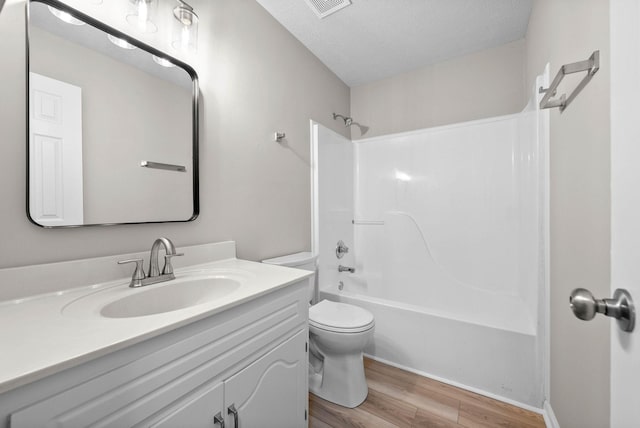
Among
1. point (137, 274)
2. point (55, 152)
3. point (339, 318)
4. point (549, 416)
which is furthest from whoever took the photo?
point (339, 318)

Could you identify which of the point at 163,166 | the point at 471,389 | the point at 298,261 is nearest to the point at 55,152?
the point at 163,166

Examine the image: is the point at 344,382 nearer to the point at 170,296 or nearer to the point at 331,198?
the point at 170,296

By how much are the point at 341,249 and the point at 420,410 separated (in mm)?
1286

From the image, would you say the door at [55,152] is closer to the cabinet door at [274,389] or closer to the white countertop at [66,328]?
the white countertop at [66,328]

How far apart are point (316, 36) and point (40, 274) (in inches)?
84.1

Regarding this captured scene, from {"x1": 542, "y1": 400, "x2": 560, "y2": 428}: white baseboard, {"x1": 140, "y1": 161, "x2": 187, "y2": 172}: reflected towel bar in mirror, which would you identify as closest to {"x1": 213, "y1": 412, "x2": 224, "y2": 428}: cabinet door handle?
{"x1": 140, "y1": 161, "x2": 187, "y2": 172}: reflected towel bar in mirror

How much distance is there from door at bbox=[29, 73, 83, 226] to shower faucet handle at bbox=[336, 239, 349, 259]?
5.95ft

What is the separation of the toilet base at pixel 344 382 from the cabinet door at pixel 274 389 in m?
0.43

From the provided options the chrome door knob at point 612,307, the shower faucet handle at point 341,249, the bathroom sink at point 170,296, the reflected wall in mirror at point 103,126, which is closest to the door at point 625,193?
the chrome door knob at point 612,307

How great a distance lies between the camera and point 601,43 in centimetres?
80

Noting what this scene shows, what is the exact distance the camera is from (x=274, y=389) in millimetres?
976

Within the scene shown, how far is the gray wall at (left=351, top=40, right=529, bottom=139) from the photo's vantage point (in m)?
2.08

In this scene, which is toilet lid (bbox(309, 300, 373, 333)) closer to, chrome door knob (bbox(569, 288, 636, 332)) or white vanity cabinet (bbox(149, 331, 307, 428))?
white vanity cabinet (bbox(149, 331, 307, 428))

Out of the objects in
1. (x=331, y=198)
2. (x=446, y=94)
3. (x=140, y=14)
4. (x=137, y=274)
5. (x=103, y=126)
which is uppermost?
(x=446, y=94)
